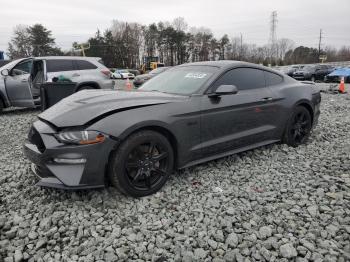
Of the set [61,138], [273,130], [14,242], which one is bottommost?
[14,242]

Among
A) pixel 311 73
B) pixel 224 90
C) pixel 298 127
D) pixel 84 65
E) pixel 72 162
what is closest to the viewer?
pixel 72 162

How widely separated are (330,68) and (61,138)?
1066 inches

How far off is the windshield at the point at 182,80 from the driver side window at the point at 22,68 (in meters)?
5.79

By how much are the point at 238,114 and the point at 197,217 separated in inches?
64.8

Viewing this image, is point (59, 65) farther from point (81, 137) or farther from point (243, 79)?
point (81, 137)

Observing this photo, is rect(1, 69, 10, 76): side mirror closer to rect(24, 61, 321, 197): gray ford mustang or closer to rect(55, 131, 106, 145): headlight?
rect(24, 61, 321, 197): gray ford mustang

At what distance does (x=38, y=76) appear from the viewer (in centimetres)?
873

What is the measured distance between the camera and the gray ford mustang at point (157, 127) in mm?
2811

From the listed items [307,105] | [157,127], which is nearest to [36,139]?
[157,127]

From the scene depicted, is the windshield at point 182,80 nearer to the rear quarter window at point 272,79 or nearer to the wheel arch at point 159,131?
the wheel arch at point 159,131

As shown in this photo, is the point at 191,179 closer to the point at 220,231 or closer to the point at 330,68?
the point at 220,231

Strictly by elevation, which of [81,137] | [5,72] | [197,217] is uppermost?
[5,72]

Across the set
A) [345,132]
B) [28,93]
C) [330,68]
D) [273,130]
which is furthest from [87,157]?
[330,68]

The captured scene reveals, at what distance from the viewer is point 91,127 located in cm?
282
